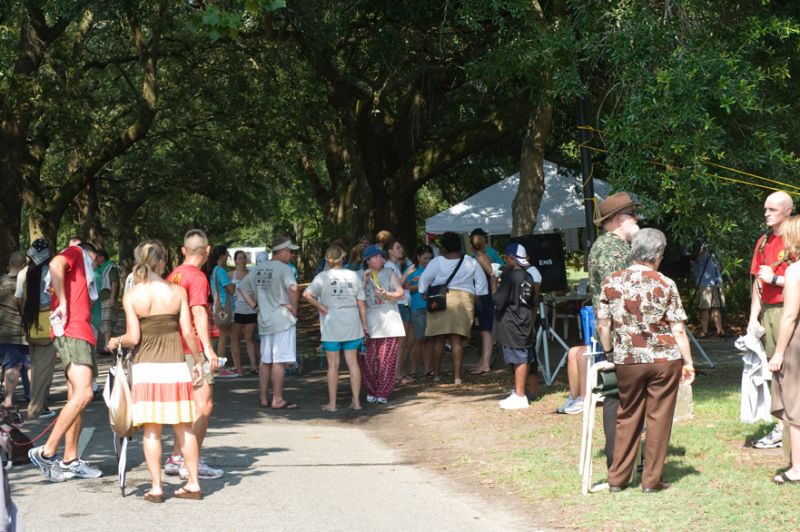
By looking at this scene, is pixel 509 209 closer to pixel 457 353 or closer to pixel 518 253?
pixel 457 353

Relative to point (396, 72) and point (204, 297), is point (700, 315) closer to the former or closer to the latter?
point (396, 72)

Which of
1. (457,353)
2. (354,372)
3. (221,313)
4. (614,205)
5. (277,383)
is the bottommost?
(277,383)

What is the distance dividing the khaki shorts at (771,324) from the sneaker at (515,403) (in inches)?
142

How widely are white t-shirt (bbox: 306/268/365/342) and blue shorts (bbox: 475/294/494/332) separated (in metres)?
2.96

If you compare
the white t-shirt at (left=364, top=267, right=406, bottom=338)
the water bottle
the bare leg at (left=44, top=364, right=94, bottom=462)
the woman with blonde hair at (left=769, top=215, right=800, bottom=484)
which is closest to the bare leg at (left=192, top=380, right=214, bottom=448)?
the bare leg at (left=44, top=364, right=94, bottom=462)

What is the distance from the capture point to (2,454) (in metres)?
4.80

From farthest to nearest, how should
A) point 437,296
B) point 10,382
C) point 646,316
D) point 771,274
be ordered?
point 437,296 < point 10,382 < point 771,274 < point 646,316

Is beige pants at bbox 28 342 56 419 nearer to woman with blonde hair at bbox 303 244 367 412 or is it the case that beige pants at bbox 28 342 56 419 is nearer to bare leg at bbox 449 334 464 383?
woman with blonde hair at bbox 303 244 367 412

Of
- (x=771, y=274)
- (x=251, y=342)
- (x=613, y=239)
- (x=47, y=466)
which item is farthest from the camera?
(x=251, y=342)

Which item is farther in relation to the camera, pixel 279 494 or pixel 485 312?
pixel 485 312

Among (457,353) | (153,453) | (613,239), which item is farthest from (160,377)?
Result: (457,353)

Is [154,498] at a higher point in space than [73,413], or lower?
lower

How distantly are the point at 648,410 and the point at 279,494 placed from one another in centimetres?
265

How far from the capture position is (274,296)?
43.0 feet
